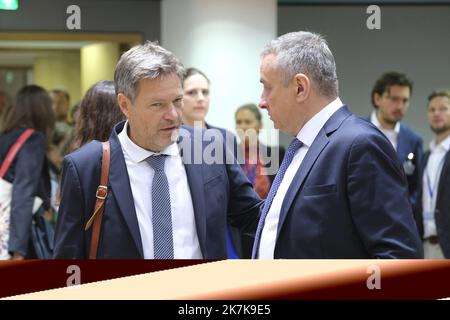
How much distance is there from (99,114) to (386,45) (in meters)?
5.18

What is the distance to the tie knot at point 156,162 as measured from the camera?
2.38 m

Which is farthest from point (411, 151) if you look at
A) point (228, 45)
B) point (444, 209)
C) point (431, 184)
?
point (228, 45)

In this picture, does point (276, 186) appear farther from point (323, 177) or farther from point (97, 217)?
point (97, 217)

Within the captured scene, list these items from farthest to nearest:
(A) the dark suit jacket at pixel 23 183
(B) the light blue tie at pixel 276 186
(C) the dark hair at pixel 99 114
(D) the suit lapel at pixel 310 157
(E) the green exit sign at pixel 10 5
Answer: (E) the green exit sign at pixel 10 5, (A) the dark suit jacket at pixel 23 183, (C) the dark hair at pixel 99 114, (B) the light blue tie at pixel 276 186, (D) the suit lapel at pixel 310 157

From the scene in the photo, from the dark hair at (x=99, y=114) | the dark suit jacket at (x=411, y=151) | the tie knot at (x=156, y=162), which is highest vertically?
the dark hair at (x=99, y=114)

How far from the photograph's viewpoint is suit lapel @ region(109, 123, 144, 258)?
2.28 metres

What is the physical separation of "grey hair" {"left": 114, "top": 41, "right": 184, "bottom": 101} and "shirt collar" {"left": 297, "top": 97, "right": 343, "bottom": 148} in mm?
402

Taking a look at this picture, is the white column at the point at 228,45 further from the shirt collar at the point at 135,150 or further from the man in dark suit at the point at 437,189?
the shirt collar at the point at 135,150

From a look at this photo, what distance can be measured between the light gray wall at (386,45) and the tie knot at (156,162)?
16.8ft

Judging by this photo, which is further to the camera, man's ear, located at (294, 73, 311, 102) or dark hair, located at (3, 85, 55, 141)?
dark hair, located at (3, 85, 55, 141)

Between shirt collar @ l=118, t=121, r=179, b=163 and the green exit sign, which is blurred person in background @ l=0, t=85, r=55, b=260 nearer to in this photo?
shirt collar @ l=118, t=121, r=179, b=163

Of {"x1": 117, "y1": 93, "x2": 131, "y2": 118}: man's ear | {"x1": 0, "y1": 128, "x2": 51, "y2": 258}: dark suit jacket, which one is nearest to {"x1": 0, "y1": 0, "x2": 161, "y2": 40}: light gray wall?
{"x1": 0, "y1": 128, "x2": 51, "y2": 258}: dark suit jacket

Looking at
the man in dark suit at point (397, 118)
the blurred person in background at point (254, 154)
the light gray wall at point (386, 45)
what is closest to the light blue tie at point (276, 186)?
the blurred person in background at point (254, 154)
